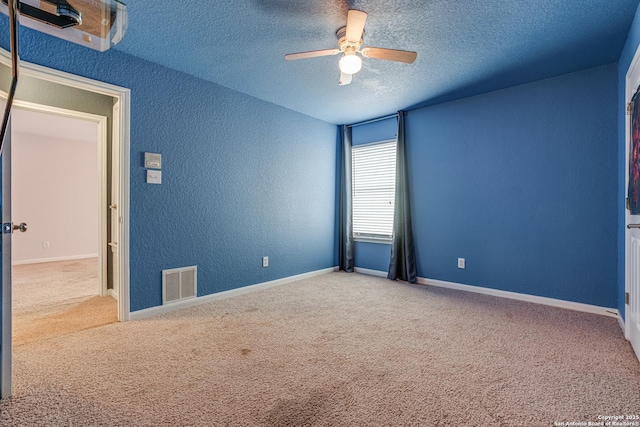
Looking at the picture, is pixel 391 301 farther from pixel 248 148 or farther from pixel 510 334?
pixel 248 148

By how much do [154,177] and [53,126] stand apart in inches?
155

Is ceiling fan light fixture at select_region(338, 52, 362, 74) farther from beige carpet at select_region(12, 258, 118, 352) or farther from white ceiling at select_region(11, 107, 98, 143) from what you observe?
white ceiling at select_region(11, 107, 98, 143)

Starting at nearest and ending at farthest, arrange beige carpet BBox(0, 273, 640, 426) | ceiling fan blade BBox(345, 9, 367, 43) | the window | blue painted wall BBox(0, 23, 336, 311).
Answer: beige carpet BBox(0, 273, 640, 426) → ceiling fan blade BBox(345, 9, 367, 43) → blue painted wall BBox(0, 23, 336, 311) → the window

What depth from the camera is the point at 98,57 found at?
2.61m

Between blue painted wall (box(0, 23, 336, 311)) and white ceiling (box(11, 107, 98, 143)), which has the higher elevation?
white ceiling (box(11, 107, 98, 143))

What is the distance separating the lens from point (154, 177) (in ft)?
9.73

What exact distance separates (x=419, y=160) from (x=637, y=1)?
96.3 inches

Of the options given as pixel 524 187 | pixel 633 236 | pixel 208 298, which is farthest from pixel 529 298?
pixel 208 298

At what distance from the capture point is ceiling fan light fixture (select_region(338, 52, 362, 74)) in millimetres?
2293

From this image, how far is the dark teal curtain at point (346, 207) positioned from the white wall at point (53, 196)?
4.63 m

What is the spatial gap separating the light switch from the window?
2.92 meters

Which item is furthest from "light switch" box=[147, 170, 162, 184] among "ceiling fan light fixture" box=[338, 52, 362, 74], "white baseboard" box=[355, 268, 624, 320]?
"white baseboard" box=[355, 268, 624, 320]

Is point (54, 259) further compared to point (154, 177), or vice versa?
point (54, 259)

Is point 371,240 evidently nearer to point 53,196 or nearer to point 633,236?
point 633,236
